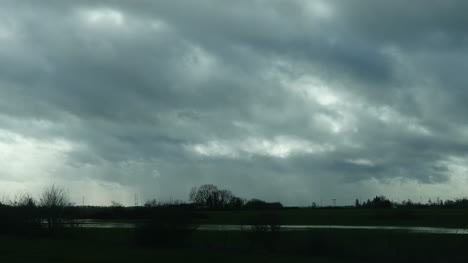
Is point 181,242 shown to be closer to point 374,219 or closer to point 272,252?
point 272,252

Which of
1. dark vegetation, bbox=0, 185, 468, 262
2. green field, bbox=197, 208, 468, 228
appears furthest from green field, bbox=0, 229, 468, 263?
green field, bbox=197, 208, 468, 228

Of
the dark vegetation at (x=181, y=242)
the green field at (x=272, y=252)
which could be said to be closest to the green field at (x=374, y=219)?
the dark vegetation at (x=181, y=242)

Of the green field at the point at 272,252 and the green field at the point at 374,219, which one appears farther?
the green field at the point at 374,219

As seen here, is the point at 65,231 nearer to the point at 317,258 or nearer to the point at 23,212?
the point at 23,212

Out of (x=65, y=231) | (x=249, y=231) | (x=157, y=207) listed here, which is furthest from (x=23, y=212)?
(x=249, y=231)

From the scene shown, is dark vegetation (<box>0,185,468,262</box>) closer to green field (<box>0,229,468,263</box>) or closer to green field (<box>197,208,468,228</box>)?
green field (<box>0,229,468,263</box>)

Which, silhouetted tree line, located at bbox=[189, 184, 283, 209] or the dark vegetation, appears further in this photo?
silhouetted tree line, located at bbox=[189, 184, 283, 209]

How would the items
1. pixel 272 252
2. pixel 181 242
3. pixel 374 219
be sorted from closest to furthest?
pixel 272 252
pixel 181 242
pixel 374 219

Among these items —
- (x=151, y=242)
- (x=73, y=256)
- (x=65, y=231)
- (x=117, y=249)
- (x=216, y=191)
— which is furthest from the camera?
(x=216, y=191)

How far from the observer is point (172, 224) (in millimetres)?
52062

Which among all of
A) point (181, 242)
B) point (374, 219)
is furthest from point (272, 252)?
point (374, 219)

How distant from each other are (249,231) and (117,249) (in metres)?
10.8

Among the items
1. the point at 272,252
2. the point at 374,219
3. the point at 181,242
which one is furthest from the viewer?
the point at 374,219

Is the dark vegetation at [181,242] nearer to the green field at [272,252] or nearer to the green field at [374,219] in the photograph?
the green field at [272,252]
